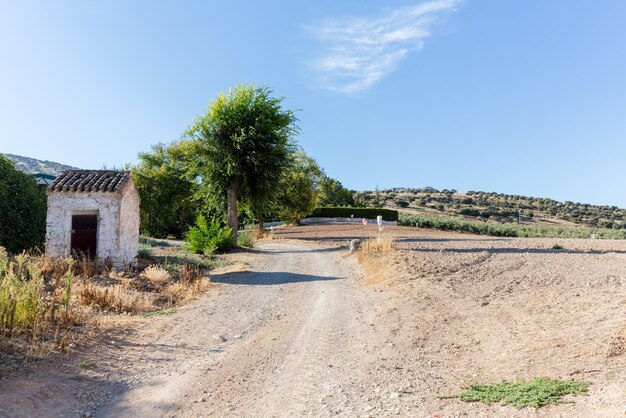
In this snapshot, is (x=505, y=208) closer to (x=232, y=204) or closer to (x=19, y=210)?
(x=232, y=204)

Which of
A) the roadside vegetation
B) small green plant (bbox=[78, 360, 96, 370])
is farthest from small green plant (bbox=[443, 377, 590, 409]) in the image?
the roadside vegetation

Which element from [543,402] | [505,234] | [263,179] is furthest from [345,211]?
[543,402]

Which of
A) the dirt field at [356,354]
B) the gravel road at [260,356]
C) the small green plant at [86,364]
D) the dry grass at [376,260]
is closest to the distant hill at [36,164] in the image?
the dry grass at [376,260]

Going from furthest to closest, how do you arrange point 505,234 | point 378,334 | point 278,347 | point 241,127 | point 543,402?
point 505,234
point 241,127
point 378,334
point 278,347
point 543,402

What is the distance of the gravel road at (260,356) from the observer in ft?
18.0

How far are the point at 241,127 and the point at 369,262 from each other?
12772 millimetres

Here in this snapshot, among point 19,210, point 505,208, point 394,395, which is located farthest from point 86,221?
point 505,208

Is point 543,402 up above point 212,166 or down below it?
below

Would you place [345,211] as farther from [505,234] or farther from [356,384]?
[356,384]

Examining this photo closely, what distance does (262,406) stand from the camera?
5387mm

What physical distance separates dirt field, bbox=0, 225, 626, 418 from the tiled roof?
6343mm

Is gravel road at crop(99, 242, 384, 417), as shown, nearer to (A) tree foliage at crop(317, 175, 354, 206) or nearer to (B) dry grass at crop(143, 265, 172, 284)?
(B) dry grass at crop(143, 265, 172, 284)

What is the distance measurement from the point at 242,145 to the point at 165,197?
19.8 meters

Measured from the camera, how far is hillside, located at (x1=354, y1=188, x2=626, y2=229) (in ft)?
241
